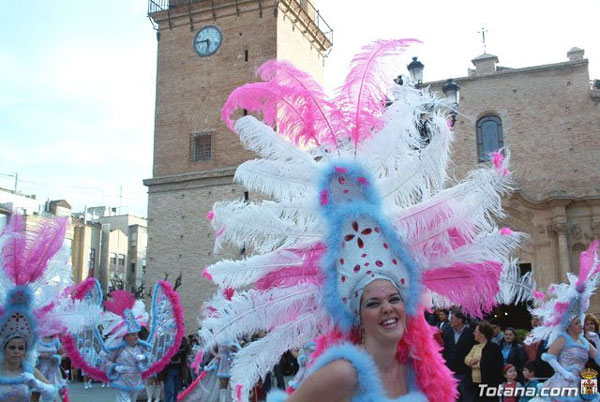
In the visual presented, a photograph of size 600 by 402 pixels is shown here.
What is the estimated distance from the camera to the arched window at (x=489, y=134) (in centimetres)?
2300

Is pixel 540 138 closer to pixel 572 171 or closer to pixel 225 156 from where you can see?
pixel 572 171

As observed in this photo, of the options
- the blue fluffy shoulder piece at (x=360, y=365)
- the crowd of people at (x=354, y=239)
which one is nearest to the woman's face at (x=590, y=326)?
the crowd of people at (x=354, y=239)

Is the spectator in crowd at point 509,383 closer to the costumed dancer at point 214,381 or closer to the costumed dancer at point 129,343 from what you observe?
the costumed dancer at point 129,343

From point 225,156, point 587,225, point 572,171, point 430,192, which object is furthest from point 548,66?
point 430,192

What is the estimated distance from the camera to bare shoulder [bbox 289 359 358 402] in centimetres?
245

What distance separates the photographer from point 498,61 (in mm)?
24547

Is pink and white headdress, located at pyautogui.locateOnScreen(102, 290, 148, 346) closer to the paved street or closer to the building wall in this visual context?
the paved street

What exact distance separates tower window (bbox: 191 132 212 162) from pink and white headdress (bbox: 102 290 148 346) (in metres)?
16.1

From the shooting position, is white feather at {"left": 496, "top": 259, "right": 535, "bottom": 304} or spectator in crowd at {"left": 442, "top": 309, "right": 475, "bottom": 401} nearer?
white feather at {"left": 496, "top": 259, "right": 535, "bottom": 304}

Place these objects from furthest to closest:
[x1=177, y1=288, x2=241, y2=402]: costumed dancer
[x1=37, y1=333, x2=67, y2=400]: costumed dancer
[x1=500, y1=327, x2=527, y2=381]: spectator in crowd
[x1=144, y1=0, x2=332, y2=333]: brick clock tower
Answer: [x1=144, y1=0, x2=332, y2=333]: brick clock tower, [x1=177, y1=288, x2=241, y2=402]: costumed dancer, [x1=37, y1=333, x2=67, y2=400]: costumed dancer, [x1=500, y1=327, x2=527, y2=381]: spectator in crowd

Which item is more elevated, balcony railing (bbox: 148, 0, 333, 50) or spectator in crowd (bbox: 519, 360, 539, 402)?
balcony railing (bbox: 148, 0, 333, 50)

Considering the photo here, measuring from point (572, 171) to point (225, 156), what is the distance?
42.8ft

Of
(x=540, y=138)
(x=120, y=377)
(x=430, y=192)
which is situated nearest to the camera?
(x=430, y=192)

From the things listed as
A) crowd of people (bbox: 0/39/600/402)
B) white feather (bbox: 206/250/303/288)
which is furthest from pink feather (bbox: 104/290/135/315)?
white feather (bbox: 206/250/303/288)
